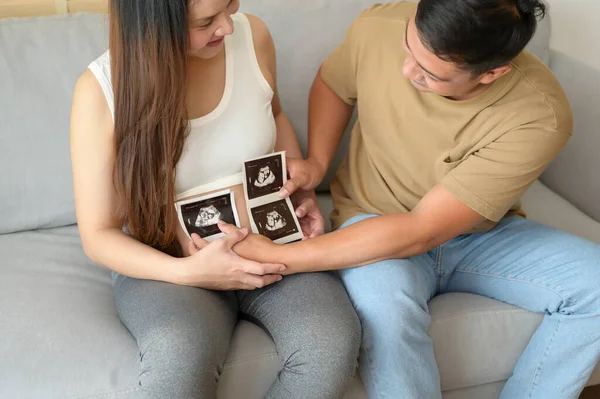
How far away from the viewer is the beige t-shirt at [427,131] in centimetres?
148

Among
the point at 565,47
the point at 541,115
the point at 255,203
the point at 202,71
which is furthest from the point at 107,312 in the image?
A: the point at 565,47

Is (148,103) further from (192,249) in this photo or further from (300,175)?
(300,175)

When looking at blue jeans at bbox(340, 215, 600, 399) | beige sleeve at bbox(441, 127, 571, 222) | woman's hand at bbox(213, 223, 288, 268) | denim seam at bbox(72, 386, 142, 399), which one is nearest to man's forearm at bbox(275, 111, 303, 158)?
blue jeans at bbox(340, 215, 600, 399)

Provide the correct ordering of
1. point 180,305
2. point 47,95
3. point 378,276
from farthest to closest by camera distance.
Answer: point 47,95
point 378,276
point 180,305

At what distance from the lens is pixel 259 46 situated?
1.63m

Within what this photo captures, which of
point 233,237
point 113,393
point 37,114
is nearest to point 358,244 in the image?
point 233,237

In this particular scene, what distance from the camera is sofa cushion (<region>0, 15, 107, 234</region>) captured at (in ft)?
5.73

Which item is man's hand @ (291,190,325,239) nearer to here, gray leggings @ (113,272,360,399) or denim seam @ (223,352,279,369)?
gray leggings @ (113,272,360,399)

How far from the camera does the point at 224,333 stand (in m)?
1.41

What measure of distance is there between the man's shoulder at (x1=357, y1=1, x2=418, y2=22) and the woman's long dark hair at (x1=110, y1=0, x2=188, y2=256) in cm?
55

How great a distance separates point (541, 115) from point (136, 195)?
0.89m

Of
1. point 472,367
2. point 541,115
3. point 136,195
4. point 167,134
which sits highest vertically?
point 541,115

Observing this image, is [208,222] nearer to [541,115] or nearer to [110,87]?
[110,87]

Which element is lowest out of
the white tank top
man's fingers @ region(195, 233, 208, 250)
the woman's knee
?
the woman's knee
